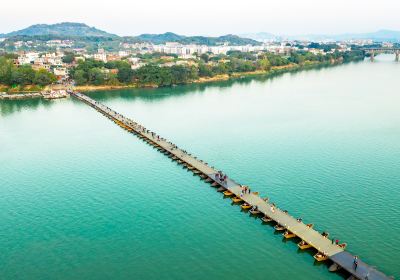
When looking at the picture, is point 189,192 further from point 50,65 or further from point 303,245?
point 50,65

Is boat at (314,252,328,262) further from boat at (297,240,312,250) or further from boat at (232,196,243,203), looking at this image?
boat at (232,196,243,203)

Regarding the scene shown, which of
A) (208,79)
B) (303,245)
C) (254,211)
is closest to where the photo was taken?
(303,245)

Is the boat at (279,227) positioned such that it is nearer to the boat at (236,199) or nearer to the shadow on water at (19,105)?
the boat at (236,199)

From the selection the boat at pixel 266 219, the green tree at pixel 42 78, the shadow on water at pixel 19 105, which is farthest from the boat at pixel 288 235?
the green tree at pixel 42 78

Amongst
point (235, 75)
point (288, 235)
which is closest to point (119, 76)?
point (235, 75)

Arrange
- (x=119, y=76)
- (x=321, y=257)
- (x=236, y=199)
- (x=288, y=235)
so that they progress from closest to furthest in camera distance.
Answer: (x=321, y=257), (x=288, y=235), (x=236, y=199), (x=119, y=76)
